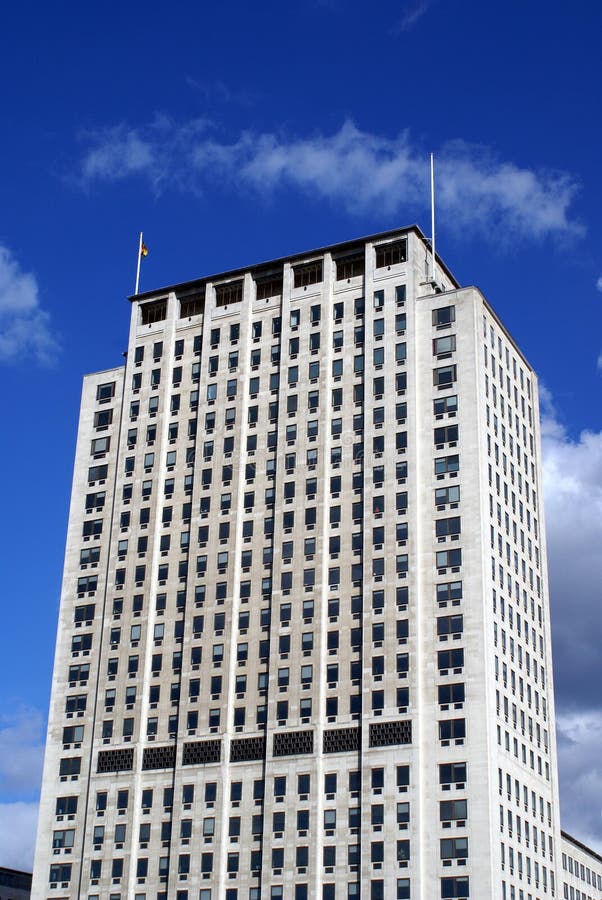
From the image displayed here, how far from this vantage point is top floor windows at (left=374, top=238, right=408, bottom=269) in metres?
124

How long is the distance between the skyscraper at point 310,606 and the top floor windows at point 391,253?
0.21 meters

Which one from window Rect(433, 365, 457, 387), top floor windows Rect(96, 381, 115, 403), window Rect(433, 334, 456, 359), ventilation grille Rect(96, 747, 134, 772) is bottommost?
ventilation grille Rect(96, 747, 134, 772)

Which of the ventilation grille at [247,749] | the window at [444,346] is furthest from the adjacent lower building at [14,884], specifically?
the window at [444,346]

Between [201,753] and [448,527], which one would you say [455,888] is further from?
[448,527]

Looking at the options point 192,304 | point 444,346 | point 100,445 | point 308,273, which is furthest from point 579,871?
point 192,304

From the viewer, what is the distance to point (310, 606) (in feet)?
375

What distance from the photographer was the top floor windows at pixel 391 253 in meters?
124

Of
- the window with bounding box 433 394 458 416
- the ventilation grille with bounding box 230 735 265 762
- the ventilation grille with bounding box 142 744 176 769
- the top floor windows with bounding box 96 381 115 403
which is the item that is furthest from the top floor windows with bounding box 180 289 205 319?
the ventilation grille with bounding box 230 735 265 762

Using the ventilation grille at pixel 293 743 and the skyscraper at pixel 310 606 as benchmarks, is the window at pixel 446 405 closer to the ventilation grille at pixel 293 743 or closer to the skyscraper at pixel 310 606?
the skyscraper at pixel 310 606

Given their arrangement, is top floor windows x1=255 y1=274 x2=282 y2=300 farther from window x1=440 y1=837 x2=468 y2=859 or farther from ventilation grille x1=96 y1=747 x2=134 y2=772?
window x1=440 y1=837 x2=468 y2=859

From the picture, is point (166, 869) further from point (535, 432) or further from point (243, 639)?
point (535, 432)

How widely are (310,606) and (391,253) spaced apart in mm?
34196

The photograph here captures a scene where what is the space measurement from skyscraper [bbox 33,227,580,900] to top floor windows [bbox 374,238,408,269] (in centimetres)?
21

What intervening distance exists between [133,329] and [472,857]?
6271 centimetres
